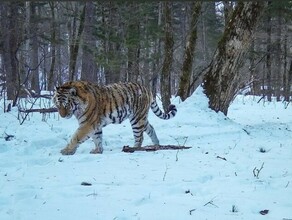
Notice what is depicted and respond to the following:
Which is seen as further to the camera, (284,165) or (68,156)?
(68,156)

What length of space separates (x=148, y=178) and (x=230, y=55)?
503 centimetres

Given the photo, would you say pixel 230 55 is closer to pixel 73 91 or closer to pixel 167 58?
pixel 167 58

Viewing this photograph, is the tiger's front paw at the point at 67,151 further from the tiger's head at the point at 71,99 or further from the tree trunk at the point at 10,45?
the tree trunk at the point at 10,45

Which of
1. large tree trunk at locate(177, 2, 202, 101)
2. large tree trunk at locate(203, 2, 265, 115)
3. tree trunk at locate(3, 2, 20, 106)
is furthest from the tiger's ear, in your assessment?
tree trunk at locate(3, 2, 20, 106)

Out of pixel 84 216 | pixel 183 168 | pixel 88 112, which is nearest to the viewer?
pixel 84 216

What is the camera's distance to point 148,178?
15.0 feet

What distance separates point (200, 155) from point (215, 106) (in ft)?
11.5

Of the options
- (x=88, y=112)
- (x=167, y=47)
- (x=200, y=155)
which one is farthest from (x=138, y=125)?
(x=167, y=47)

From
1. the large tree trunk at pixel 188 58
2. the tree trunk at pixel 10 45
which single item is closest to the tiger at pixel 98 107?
the large tree trunk at pixel 188 58

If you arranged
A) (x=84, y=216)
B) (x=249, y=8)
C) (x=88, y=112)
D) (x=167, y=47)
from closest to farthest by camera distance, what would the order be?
(x=84, y=216) < (x=88, y=112) < (x=249, y=8) < (x=167, y=47)

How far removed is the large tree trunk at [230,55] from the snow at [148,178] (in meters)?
1.42

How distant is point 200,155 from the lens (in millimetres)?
5805

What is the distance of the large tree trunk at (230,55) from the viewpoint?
28.7ft

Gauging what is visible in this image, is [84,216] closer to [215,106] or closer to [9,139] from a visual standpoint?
[9,139]
